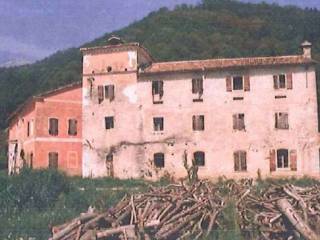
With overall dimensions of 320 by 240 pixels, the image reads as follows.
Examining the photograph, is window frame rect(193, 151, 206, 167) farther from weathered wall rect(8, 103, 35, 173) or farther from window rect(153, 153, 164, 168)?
weathered wall rect(8, 103, 35, 173)

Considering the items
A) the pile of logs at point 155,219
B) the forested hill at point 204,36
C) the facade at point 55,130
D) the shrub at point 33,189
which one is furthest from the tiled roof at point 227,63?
the pile of logs at point 155,219

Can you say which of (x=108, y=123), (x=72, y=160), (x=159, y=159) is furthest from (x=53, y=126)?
(x=159, y=159)

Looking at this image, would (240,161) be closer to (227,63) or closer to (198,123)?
(198,123)

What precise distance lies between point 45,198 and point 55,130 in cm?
1503

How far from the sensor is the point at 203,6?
9738cm

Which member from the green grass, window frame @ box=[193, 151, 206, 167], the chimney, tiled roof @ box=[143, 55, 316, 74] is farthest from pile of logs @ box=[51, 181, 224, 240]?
the chimney

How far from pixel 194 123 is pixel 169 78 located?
354 cm

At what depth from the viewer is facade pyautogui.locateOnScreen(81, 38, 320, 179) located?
39.5 metres

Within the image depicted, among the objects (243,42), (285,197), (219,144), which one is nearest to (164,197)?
(285,197)

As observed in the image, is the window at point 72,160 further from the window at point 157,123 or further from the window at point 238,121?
the window at point 238,121

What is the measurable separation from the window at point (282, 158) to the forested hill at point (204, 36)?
88.7 feet

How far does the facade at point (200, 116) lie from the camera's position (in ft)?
129

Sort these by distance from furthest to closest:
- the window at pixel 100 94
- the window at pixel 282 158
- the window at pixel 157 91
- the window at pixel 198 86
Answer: the window at pixel 100 94 → the window at pixel 157 91 → the window at pixel 198 86 → the window at pixel 282 158

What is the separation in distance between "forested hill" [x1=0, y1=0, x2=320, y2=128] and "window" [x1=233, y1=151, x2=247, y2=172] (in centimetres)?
2630
